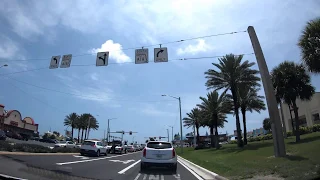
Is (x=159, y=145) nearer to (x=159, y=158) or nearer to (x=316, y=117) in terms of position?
(x=159, y=158)

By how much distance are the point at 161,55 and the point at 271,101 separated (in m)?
7.77

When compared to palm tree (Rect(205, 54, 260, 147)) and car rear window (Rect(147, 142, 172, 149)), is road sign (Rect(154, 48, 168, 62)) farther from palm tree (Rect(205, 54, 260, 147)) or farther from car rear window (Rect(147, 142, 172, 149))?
palm tree (Rect(205, 54, 260, 147))

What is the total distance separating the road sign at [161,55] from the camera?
57.6ft

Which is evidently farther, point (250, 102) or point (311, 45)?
point (250, 102)

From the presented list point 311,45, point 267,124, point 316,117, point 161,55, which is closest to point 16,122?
point 267,124

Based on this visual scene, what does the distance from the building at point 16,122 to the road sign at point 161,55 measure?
5981 cm

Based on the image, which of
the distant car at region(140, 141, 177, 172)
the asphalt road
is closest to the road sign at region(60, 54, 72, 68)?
the asphalt road

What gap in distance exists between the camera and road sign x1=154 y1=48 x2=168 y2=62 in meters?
A: 17.5

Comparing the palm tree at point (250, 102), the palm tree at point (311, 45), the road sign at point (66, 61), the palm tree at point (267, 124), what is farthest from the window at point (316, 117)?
the road sign at point (66, 61)

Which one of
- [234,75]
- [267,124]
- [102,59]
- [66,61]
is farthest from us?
[267,124]

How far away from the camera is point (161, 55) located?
17641 millimetres

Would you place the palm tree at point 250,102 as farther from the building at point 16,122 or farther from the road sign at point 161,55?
the building at point 16,122

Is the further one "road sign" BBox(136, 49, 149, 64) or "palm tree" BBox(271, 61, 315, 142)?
"palm tree" BBox(271, 61, 315, 142)

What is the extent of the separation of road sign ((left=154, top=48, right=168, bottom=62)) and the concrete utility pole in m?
6.26
